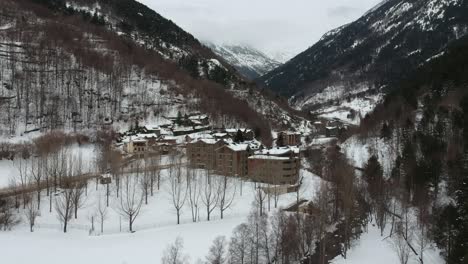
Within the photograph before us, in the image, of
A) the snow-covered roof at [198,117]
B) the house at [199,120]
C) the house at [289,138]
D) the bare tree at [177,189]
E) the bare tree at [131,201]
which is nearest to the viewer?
the bare tree at [131,201]

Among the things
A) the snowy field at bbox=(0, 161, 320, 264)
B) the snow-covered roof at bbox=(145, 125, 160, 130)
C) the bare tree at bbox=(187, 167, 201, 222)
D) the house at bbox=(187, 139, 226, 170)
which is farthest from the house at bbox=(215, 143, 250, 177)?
the snow-covered roof at bbox=(145, 125, 160, 130)

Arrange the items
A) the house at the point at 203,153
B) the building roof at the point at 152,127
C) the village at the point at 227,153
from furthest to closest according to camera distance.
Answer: the building roof at the point at 152,127 → the house at the point at 203,153 → the village at the point at 227,153

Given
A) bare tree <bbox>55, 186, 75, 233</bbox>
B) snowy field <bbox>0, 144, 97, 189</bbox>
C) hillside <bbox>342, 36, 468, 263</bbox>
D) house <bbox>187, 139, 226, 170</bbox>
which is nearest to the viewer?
hillside <bbox>342, 36, 468, 263</bbox>

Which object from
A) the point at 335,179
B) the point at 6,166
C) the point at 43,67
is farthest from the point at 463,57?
the point at 43,67

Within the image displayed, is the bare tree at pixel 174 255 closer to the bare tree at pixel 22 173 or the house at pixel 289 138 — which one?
the bare tree at pixel 22 173

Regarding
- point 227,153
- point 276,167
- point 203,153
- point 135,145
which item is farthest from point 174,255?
point 135,145

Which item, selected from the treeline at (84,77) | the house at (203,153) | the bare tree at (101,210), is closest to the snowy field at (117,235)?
the bare tree at (101,210)

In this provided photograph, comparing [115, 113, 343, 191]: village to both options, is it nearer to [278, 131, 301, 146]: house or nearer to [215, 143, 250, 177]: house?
[215, 143, 250, 177]: house

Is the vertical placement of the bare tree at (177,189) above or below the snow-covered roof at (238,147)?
below
